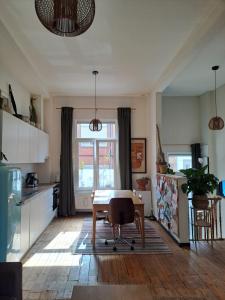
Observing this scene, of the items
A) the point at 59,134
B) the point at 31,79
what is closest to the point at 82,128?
the point at 59,134

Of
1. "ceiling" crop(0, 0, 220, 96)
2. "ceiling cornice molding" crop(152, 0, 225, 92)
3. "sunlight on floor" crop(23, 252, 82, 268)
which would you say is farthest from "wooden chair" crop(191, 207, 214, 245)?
"ceiling" crop(0, 0, 220, 96)

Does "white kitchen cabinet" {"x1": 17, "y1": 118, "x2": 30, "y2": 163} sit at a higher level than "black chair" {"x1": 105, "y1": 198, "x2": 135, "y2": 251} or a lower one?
higher

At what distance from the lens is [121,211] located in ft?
13.8

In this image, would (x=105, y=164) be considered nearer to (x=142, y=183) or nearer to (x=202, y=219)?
(x=142, y=183)

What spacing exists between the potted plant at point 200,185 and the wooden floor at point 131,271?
78 cm

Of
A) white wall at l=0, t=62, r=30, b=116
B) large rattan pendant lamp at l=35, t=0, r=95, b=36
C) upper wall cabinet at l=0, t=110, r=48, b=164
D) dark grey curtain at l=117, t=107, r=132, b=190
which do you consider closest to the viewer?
large rattan pendant lamp at l=35, t=0, r=95, b=36

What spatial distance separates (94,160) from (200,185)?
3.53 meters

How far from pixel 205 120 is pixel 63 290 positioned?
5747 millimetres

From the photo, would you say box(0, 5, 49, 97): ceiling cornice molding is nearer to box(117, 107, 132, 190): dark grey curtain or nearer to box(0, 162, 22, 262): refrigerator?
box(0, 162, 22, 262): refrigerator

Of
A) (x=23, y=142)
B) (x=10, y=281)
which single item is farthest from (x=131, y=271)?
(x=23, y=142)

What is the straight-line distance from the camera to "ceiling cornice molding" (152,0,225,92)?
3.13 metres

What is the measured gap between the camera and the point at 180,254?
4086 millimetres

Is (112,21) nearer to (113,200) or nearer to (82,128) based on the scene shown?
(113,200)

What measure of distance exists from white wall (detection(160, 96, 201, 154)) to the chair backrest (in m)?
3.51
